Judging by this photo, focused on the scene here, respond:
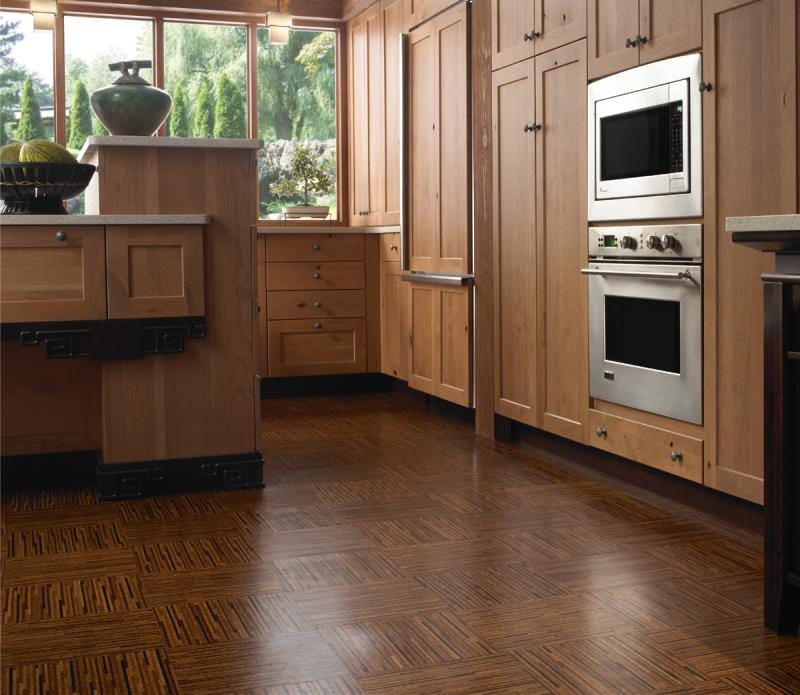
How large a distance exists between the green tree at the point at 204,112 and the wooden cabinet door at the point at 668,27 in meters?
3.62

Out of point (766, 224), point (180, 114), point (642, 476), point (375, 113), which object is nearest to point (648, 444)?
point (642, 476)

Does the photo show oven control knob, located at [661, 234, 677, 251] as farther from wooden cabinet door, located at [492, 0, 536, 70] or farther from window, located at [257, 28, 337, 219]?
window, located at [257, 28, 337, 219]

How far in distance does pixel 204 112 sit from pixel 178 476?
3349 millimetres

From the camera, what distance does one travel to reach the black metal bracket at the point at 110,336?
3.42 m

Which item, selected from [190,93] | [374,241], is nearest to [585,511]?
[374,241]

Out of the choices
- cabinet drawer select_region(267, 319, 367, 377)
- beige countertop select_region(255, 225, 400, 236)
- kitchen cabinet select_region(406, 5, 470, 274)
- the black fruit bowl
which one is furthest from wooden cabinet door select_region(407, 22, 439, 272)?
the black fruit bowl

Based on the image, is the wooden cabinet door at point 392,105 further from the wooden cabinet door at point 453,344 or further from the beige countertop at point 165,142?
the beige countertop at point 165,142

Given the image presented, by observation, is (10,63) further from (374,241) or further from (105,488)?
(105,488)

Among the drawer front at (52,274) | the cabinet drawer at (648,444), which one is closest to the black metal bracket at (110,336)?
the drawer front at (52,274)

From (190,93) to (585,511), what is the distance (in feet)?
13.5

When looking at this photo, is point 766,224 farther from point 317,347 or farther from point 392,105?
point 317,347

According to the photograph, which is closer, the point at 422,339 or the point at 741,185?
the point at 741,185

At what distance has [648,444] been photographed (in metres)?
3.43

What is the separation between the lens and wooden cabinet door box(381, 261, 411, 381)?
18.7ft
